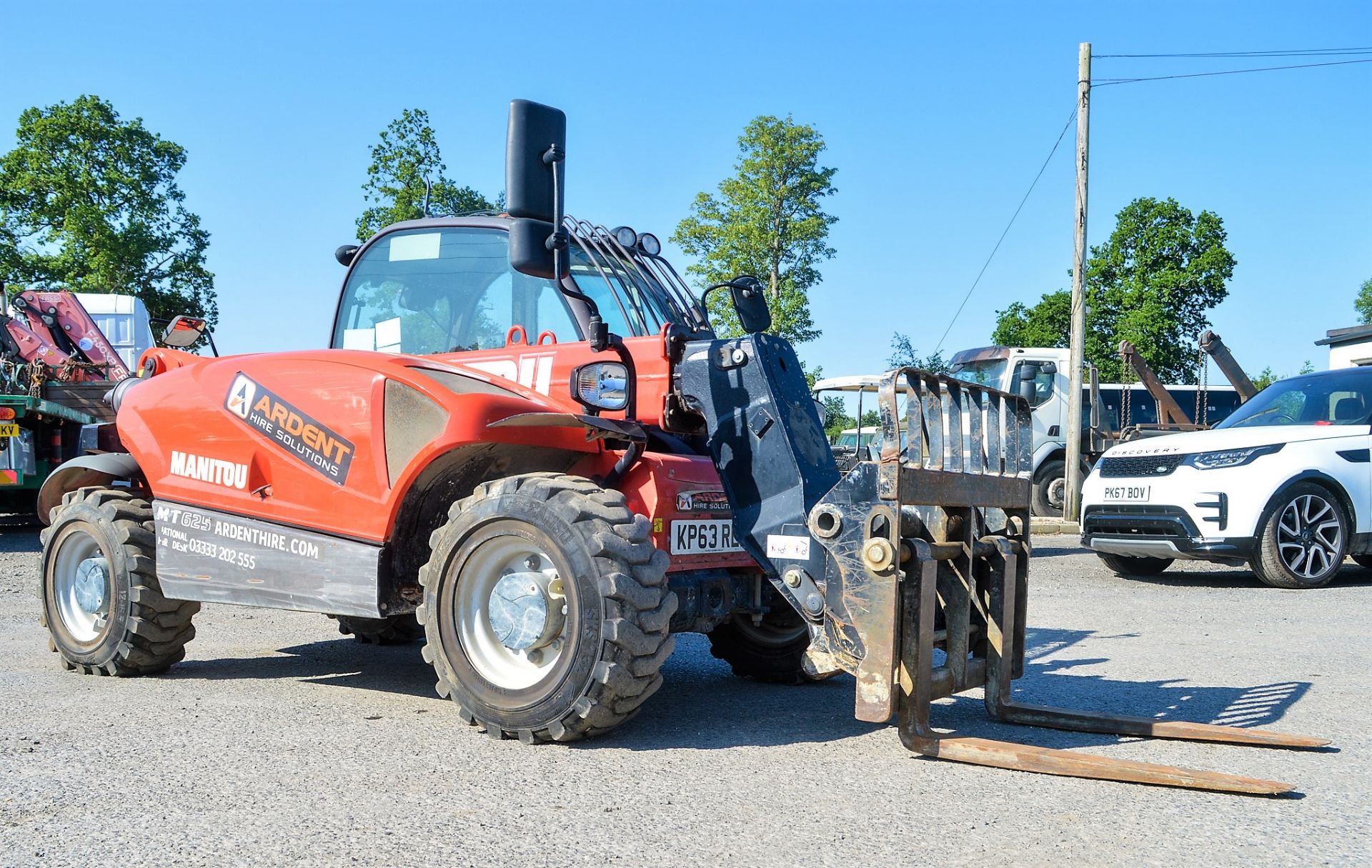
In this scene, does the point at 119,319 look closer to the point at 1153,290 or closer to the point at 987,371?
the point at 987,371

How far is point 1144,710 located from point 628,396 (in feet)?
9.09

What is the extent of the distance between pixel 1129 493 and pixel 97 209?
117 feet

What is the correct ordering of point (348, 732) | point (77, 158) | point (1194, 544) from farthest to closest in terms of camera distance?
point (77, 158) < point (1194, 544) < point (348, 732)

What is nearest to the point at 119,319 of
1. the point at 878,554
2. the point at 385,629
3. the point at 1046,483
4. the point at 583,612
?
the point at 385,629

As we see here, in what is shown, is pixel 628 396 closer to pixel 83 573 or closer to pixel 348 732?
pixel 348 732

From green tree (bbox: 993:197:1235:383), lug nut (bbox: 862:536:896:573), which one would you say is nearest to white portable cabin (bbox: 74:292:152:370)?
lug nut (bbox: 862:536:896:573)

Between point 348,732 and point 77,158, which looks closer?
point 348,732

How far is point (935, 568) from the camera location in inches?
167

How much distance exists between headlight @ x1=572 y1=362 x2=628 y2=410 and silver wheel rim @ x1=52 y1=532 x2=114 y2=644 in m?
2.91

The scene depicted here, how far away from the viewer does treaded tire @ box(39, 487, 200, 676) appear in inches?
229

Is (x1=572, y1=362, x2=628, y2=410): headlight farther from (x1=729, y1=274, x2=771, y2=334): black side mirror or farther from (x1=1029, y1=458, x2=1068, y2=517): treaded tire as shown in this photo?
(x1=1029, y1=458, x2=1068, y2=517): treaded tire

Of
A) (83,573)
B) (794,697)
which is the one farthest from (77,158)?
(794,697)

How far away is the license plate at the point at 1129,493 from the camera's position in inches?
414

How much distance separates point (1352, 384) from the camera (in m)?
11.0
